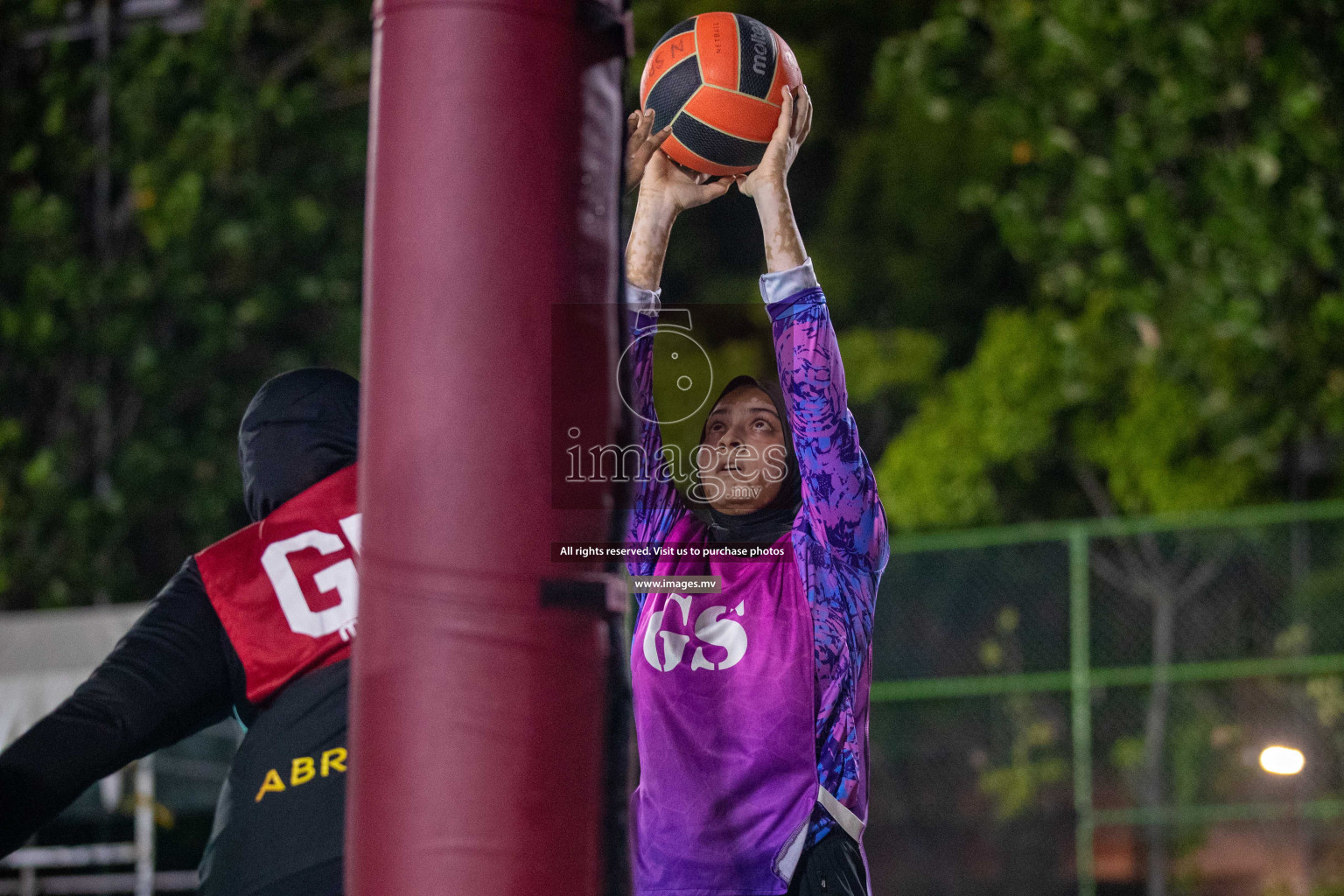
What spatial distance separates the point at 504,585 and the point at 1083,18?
12.4 m

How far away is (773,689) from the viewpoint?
281 centimetres

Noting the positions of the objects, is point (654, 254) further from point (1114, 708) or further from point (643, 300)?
point (1114, 708)

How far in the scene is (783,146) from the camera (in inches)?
113

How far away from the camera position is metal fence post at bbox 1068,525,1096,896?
10.3 metres

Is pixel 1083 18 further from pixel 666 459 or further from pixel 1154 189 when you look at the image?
pixel 666 459

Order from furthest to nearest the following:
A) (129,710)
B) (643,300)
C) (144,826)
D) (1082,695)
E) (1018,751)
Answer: (1018,751), (1082,695), (144,826), (643,300), (129,710)

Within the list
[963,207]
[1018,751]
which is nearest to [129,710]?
[1018,751]

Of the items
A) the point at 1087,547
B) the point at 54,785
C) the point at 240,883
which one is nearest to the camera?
the point at 54,785

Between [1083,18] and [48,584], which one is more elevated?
[1083,18]

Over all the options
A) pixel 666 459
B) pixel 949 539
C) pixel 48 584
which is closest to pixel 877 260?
pixel 949 539

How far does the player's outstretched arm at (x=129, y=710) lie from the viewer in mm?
2043

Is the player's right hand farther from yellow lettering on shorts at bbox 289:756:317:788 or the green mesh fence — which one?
the green mesh fence

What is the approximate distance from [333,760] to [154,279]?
12721 mm

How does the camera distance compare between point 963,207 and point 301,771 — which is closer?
point 301,771
